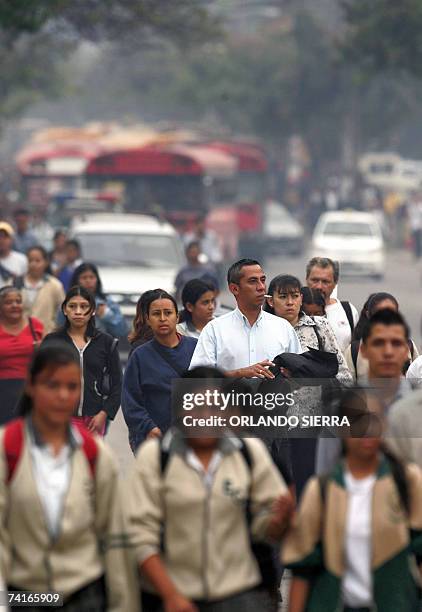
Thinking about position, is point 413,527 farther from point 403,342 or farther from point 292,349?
point 292,349

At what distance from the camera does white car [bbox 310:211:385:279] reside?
1534 inches

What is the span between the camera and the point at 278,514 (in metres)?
5.78

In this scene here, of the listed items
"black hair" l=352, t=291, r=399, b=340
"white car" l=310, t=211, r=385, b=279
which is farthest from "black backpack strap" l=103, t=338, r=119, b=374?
"white car" l=310, t=211, r=385, b=279

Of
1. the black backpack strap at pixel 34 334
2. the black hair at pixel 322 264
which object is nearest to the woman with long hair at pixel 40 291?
Result: the black backpack strap at pixel 34 334

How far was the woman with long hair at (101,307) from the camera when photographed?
13.9m

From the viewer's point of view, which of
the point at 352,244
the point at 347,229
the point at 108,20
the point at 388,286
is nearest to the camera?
the point at 388,286

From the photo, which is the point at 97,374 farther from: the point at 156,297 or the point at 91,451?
the point at 91,451

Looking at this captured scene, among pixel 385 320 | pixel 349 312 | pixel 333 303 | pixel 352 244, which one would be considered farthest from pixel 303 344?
pixel 352 244

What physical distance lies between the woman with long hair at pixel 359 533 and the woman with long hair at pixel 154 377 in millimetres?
3227

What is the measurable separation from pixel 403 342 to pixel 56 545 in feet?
5.27

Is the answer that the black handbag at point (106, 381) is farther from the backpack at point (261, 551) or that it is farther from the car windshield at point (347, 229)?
the car windshield at point (347, 229)

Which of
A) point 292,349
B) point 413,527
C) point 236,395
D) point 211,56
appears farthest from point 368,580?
point 211,56

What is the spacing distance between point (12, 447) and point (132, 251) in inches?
680

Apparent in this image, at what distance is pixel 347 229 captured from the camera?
40.5 m
